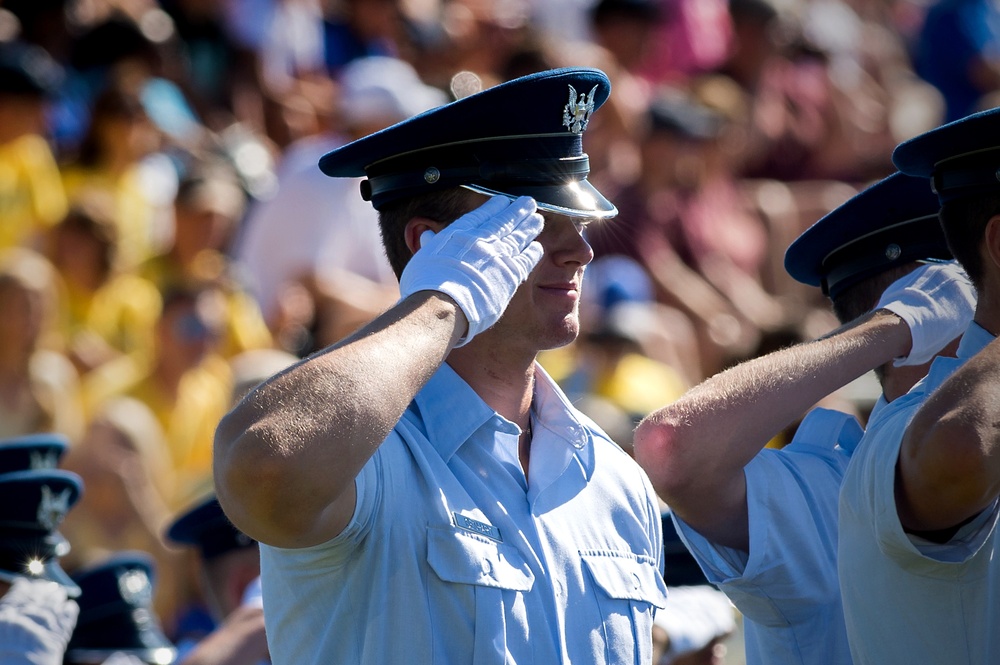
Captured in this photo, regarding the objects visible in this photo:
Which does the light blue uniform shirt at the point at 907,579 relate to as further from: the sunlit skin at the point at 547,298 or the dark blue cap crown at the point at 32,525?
the dark blue cap crown at the point at 32,525

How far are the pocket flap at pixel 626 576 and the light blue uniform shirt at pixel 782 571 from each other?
0.19 m

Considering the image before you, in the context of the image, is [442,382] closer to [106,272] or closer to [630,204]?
[106,272]

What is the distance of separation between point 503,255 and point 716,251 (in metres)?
5.32

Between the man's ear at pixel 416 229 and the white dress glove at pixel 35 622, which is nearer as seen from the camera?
the man's ear at pixel 416 229

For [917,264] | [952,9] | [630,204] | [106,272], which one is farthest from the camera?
[952,9]

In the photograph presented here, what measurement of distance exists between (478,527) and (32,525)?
1512mm

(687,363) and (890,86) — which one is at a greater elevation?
(890,86)

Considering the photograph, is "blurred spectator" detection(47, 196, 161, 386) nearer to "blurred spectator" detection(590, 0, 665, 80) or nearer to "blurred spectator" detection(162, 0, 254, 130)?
"blurred spectator" detection(162, 0, 254, 130)

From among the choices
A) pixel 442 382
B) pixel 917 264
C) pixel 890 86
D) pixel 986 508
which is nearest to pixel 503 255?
pixel 442 382

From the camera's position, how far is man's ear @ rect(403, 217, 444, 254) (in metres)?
2.61

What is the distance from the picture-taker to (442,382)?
260cm

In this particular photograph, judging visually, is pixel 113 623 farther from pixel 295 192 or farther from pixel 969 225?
pixel 295 192

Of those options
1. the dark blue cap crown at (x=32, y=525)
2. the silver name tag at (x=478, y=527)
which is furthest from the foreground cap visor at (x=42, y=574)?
the silver name tag at (x=478, y=527)

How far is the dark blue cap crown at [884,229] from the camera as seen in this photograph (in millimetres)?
3016
